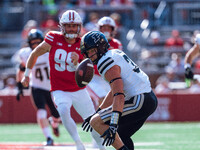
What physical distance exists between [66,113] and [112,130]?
1939 millimetres

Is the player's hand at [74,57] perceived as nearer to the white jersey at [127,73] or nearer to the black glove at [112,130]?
the white jersey at [127,73]

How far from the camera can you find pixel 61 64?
7.58 meters

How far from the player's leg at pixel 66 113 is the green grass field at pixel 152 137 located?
1295mm

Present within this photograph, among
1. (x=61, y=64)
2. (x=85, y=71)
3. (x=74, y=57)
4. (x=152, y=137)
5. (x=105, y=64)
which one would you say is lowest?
A: (x=152, y=137)

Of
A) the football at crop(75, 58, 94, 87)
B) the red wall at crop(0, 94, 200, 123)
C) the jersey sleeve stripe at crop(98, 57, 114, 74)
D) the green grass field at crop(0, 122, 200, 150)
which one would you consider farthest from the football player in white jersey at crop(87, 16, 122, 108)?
the red wall at crop(0, 94, 200, 123)

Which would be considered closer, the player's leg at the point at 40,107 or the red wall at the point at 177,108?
the player's leg at the point at 40,107

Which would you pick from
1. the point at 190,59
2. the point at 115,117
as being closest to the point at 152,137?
the point at 190,59

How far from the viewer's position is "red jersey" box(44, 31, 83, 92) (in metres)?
7.55

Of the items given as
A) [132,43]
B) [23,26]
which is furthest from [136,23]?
[23,26]

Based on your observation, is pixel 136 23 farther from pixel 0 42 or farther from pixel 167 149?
pixel 167 149

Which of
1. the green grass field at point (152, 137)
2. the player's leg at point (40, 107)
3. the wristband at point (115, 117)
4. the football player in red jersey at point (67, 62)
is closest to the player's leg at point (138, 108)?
the wristband at point (115, 117)

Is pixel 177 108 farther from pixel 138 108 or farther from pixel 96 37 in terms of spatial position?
pixel 96 37

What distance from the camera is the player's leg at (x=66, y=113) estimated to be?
285 inches

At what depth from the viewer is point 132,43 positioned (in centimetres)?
1745
